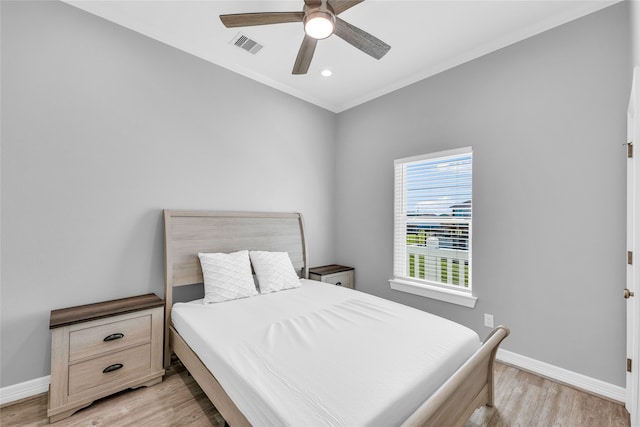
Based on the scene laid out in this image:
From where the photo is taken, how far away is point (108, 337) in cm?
197

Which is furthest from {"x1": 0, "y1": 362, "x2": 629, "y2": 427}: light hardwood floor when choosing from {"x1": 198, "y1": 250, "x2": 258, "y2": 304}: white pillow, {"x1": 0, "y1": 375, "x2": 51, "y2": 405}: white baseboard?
{"x1": 198, "y1": 250, "x2": 258, "y2": 304}: white pillow

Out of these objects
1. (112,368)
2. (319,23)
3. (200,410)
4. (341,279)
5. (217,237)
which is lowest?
(200,410)

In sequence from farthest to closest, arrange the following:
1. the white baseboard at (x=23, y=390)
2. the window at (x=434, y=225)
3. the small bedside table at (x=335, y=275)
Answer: the small bedside table at (x=335, y=275), the window at (x=434, y=225), the white baseboard at (x=23, y=390)

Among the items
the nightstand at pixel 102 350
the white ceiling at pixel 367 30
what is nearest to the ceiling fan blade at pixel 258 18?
the white ceiling at pixel 367 30

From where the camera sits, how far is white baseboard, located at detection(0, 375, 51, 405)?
1.91 meters

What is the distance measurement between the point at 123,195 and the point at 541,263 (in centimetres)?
369

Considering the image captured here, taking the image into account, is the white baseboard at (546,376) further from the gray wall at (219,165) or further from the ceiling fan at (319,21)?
the ceiling fan at (319,21)

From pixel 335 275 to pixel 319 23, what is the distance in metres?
2.80

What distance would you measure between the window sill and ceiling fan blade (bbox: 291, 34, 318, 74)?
8.45ft

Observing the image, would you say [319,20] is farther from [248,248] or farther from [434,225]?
[434,225]

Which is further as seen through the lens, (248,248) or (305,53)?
(248,248)

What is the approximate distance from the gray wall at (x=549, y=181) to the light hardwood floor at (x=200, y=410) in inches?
12.4

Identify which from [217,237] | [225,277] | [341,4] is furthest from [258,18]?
[225,277]

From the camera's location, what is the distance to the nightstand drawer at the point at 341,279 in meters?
Result: 3.60
